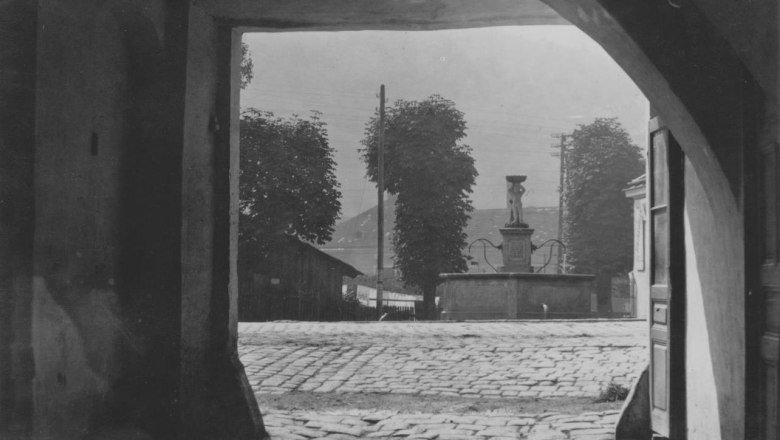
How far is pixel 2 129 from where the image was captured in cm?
418

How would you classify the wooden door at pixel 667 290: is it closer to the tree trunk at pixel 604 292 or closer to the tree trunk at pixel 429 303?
the tree trunk at pixel 429 303

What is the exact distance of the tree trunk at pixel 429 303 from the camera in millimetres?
33500

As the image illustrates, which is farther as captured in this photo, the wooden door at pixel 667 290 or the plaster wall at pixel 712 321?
the wooden door at pixel 667 290

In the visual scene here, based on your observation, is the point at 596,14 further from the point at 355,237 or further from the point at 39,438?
the point at 355,237

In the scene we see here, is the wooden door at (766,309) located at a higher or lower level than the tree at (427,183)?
lower

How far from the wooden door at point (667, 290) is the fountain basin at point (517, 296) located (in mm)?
17297

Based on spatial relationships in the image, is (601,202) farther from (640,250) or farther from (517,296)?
(517,296)

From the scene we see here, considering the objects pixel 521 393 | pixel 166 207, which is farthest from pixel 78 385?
pixel 521 393

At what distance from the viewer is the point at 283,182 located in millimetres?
33469

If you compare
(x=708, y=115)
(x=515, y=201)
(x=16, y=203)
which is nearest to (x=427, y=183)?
(x=515, y=201)

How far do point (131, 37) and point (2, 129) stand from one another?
1.87 m

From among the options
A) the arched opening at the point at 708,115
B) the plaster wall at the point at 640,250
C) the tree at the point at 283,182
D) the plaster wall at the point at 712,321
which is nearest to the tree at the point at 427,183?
the tree at the point at 283,182

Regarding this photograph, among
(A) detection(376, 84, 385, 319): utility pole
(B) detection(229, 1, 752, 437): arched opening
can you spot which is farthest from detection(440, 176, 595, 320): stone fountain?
(B) detection(229, 1, 752, 437): arched opening

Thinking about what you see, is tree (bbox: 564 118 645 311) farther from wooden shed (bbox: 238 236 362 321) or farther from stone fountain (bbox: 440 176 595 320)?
stone fountain (bbox: 440 176 595 320)
